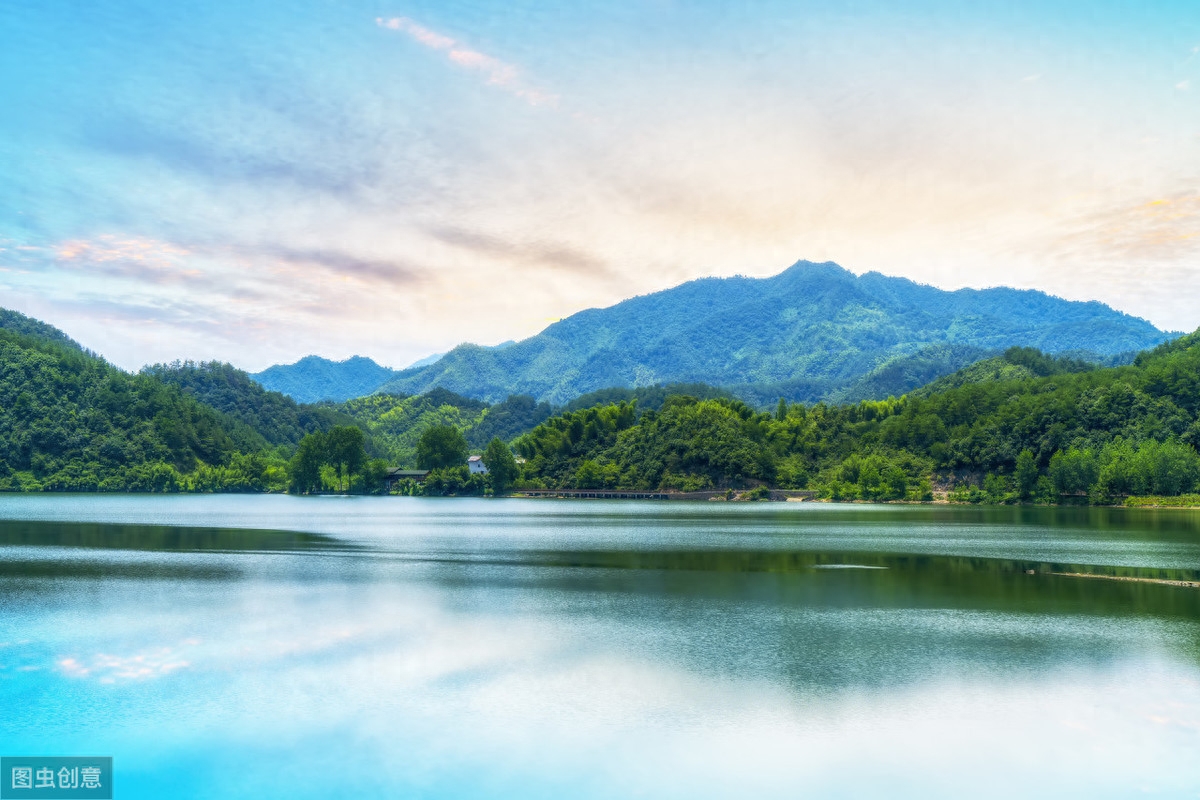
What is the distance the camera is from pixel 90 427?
5079 inches

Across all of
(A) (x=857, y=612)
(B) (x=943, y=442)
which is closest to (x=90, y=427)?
(B) (x=943, y=442)

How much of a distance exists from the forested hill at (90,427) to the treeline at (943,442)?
56.3 meters

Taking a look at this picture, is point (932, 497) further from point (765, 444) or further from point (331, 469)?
point (331, 469)

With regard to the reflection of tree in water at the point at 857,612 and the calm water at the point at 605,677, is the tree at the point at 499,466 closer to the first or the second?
the reflection of tree in water at the point at 857,612

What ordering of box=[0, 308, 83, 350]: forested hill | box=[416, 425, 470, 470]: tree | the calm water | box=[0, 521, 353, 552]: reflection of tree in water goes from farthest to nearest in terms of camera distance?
box=[0, 308, 83, 350]: forested hill → box=[416, 425, 470, 470]: tree → box=[0, 521, 353, 552]: reflection of tree in water → the calm water

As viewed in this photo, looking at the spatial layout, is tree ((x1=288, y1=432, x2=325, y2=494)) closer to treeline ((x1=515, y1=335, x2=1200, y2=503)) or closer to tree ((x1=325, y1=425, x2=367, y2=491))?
tree ((x1=325, y1=425, x2=367, y2=491))

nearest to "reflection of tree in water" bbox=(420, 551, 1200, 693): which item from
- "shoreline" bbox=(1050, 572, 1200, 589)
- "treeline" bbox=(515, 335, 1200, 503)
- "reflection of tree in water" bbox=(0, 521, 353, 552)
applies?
"shoreline" bbox=(1050, 572, 1200, 589)

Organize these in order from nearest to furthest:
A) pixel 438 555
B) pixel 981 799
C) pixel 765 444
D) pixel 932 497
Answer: pixel 981 799 → pixel 438 555 → pixel 932 497 → pixel 765 444

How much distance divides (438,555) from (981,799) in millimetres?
29770

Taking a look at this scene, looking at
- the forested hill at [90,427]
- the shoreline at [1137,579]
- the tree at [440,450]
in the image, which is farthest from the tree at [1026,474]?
the forested hill at [90,427]

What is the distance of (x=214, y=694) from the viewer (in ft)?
50.3

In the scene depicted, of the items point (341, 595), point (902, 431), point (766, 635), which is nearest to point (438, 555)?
point (341, 595)

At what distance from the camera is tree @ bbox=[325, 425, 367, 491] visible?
404 ft

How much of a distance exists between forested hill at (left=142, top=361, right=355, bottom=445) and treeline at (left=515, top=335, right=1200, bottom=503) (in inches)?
2880
